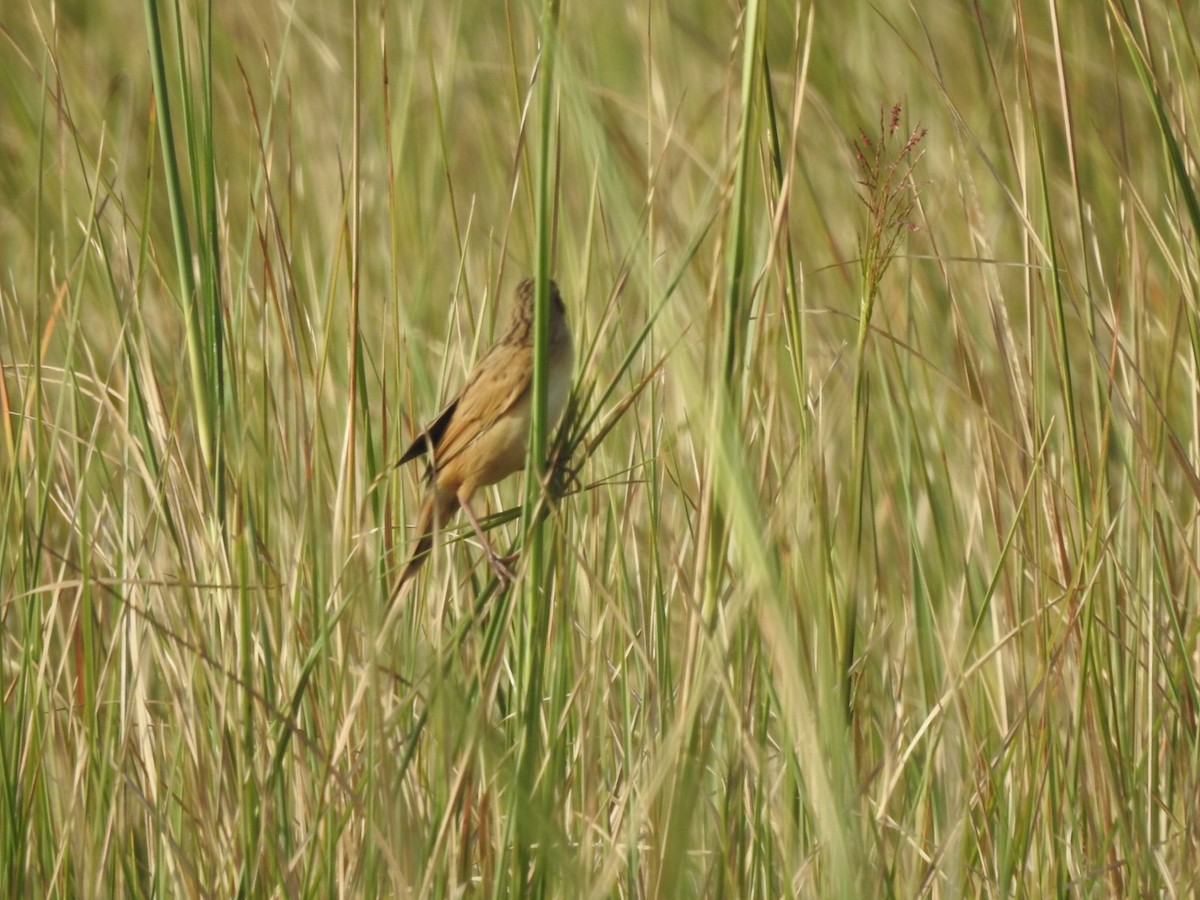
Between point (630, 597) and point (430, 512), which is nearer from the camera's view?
point (630, 597)

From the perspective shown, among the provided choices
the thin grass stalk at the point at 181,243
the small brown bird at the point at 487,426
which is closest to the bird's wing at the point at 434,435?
the small brown bird at the point at 487,426

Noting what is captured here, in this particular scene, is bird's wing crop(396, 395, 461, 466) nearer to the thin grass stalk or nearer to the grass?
the grass

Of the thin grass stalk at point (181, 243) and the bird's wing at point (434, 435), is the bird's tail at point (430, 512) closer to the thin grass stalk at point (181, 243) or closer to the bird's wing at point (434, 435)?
the bird's wing at point (434, 435)

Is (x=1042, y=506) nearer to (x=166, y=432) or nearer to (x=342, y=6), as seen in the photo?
(x=166, y=432)

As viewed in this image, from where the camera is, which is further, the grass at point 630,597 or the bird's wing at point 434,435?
the bird's wing at point 434,435

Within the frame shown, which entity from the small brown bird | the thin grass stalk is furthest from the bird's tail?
the thin grass stalk

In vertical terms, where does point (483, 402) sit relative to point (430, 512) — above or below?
above

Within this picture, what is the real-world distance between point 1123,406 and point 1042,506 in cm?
38

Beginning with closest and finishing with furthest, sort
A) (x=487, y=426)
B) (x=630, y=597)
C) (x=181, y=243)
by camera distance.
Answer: (x=181, y=243) < (x=630, y=597) < (x=487, y=426)

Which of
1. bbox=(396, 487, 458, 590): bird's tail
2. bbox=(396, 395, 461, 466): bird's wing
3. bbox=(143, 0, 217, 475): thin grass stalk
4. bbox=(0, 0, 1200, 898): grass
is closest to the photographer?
bbox=(0, 0, 1200, 898): grass

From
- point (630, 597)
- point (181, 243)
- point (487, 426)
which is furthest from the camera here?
point (487, 426)

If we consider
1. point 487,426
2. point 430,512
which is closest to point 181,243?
point 487,426

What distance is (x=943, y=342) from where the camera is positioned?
384 centimetres

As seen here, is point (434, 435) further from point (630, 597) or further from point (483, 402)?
point (630, 597)
